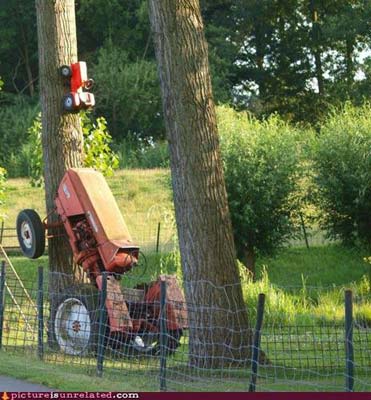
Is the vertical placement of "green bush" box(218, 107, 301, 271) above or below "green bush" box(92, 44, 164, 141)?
below

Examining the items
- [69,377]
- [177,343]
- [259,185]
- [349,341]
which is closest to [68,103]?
[177,343]

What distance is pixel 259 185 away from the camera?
109ft

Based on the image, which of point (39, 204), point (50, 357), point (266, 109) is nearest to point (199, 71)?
point (50, 357)

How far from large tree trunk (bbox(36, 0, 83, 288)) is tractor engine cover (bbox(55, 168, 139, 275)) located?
58 centimetres

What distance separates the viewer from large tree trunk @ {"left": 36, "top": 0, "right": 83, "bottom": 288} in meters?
17.8

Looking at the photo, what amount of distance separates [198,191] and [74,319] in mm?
4032

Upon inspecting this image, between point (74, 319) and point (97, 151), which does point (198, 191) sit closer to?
point (74, 319)

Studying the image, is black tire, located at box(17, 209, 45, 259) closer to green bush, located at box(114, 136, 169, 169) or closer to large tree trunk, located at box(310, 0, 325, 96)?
green bush, located at box(114, 136, 169, 169)

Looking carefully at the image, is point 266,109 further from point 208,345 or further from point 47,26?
point 208,345

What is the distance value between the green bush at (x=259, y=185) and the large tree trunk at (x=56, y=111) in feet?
50.0

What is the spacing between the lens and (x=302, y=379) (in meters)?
13.3

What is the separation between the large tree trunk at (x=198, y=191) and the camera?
13781 millimetres

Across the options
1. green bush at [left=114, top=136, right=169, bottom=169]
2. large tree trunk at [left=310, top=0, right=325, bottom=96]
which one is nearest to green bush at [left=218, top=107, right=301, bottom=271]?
green bush at [left=114, top=136, right=169, bottom=169]

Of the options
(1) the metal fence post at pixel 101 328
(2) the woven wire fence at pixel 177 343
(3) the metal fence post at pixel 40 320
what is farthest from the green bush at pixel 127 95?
(1) the metal fence post at pixel 101 328
